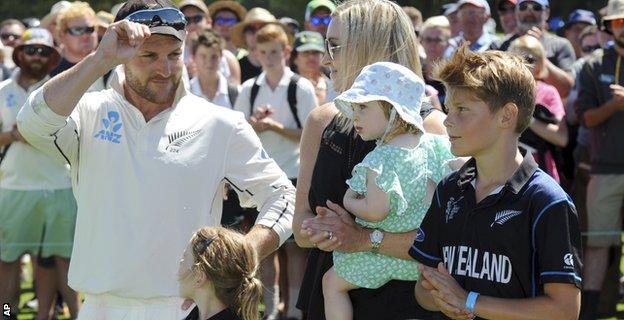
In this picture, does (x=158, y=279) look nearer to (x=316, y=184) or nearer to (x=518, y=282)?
(x=316, y=184)

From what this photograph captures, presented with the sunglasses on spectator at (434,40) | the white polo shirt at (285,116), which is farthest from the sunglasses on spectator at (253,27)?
the white polo shirt at (285,116)

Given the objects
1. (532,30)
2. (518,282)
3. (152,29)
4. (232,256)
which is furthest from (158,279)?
(532,30)

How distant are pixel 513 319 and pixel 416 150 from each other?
818 mm

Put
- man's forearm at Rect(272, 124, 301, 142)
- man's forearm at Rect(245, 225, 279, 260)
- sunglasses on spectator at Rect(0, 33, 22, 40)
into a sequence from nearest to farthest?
man's forearm at Rect(245, 225, 279, 260)
man's forearm at Rect(272, 124, 301, 142)
sunglasses on spectator at Rect(0, 33, 22, 40)

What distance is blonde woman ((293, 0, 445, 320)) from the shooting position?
4.19m

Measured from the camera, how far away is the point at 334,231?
13.6ft

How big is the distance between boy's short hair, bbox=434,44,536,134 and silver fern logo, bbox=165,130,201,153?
1246mm

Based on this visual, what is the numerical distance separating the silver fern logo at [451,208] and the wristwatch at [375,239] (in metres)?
0.41

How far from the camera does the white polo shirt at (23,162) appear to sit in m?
9.25

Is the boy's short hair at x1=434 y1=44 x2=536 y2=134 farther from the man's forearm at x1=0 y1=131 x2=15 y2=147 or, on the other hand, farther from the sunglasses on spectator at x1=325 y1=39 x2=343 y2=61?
the man's forearm at x1=0 y1=131 x2=15 y2=147

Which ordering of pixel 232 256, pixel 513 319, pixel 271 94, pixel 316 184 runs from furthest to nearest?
pixel 271 94
pixel 316 184
pixel 232 256
pixel 513 319

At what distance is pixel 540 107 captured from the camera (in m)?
8.81

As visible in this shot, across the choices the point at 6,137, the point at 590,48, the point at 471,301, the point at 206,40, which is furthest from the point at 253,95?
the point at 471,301

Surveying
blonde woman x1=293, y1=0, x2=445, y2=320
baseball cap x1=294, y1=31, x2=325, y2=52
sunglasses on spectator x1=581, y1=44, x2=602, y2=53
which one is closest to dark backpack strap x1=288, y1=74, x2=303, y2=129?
baseball cap x1=294, y1=31, x2=325, y2=52
